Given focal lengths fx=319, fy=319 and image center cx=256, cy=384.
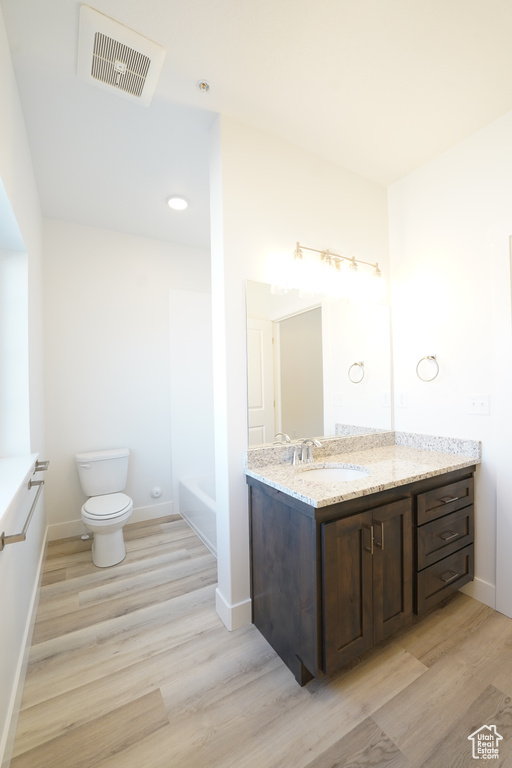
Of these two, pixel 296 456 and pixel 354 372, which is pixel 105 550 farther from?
pixel 354 372

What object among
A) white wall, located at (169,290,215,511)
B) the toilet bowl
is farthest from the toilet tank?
white wall, located at (169,290,215,511)

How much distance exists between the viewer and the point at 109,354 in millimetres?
2922

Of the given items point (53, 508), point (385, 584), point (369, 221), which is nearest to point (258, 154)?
point (369, 221)

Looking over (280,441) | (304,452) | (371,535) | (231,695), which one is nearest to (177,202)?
(280,441)

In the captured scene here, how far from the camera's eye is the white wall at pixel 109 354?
2.71 m

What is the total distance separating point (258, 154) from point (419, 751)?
9.07ft

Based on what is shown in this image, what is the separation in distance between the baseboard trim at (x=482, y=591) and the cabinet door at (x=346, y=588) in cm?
95

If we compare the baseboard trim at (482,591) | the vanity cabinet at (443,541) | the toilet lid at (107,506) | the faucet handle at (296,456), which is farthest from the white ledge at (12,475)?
the baseboard trim at (482,591)

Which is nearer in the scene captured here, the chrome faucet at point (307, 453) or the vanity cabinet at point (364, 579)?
the vanity cabinet at point (364, 579)

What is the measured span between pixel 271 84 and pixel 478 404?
80.4 inches

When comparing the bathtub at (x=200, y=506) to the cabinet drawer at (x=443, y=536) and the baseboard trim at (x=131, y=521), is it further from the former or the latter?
the cabinet drawer at (x=443, y=536)

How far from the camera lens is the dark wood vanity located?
4.19 feet

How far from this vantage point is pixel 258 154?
6.00 feet

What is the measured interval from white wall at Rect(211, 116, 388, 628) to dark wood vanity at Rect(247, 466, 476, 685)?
0.35 ft
